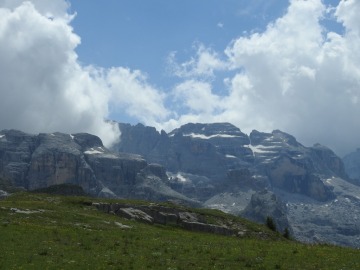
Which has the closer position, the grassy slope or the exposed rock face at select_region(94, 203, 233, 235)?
the grassy slope

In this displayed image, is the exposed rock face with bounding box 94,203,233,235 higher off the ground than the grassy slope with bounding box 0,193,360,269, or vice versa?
the exposed rock face with bounding box 94,203,233,235

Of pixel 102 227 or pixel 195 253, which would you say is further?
pixel 102 227

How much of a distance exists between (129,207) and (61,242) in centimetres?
4014

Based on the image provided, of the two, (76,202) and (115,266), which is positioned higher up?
(76,202)

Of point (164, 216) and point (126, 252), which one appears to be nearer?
point (126, 252)

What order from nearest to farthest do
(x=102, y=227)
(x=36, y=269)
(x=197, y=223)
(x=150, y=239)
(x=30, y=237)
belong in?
1. (x=36, y=269)
2. (x=30, y=237)
3. (x=150, y=239)
4. (x=102, y=227)
5. (x=197, y=223)

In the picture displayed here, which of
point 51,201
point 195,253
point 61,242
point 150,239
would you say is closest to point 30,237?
point 61,242

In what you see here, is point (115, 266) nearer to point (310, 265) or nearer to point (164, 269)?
point (164, 269)

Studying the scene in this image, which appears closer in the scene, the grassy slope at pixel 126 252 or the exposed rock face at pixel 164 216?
the grassy slope at pixel 126 252

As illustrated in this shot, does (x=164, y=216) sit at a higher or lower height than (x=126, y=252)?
higher

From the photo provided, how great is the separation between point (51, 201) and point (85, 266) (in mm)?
49547

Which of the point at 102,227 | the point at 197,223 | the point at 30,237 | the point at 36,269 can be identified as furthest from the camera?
Answer: the point at 197,223

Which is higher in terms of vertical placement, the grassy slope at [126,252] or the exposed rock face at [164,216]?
the exposed rock face at [164,216]

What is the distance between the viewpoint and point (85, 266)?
34.8 meters
